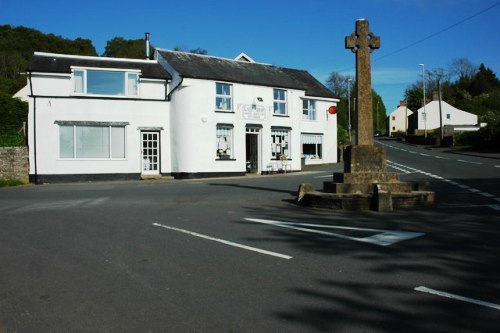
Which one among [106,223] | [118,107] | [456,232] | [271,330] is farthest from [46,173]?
[271,330]

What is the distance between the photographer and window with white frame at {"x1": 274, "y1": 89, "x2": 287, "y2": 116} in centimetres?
3142

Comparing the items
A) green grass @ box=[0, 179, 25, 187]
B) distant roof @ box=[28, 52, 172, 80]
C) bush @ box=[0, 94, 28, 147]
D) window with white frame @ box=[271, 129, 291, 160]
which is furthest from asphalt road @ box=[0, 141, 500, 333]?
bush @ box=[0, 94, 28, 147]

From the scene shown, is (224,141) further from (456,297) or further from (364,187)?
(456,297)

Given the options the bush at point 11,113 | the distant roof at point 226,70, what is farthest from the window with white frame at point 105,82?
the bush at point 11,113

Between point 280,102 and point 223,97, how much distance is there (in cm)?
459

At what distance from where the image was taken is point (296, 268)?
592 cm

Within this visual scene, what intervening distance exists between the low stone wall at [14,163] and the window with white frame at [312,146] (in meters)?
19.8

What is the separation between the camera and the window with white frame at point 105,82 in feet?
86.0

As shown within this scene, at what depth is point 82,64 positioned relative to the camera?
26609mm

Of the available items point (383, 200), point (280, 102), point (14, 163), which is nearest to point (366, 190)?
point (383, 200)

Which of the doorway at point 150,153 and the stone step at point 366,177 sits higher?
the doorway at point 150,153

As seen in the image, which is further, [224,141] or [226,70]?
[226,70]

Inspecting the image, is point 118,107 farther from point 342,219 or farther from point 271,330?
point 271,330

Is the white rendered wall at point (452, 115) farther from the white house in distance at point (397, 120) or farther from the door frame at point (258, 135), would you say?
the door frame at point (258, 135)
